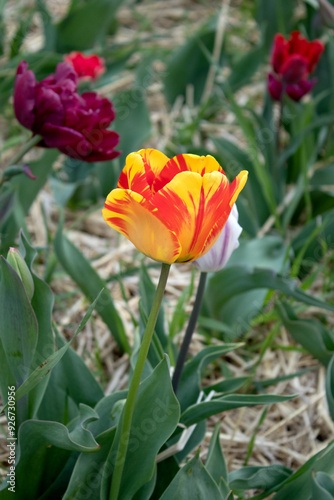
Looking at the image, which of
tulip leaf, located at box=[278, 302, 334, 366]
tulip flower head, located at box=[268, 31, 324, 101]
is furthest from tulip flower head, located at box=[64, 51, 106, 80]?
tulip leaf, located at box=[278, 302, 334, 366]

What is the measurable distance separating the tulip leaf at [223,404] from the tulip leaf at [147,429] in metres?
0.10

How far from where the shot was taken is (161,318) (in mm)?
938

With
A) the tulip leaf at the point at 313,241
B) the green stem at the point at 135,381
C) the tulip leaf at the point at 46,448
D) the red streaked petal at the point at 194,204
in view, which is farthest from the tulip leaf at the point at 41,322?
the tulip leaf at the point at 313,241

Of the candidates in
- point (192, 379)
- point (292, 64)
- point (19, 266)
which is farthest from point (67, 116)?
point (292, 64)

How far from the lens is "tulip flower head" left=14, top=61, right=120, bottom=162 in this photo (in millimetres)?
A: 875

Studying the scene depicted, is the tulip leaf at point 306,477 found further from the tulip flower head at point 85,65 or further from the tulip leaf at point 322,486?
the tulip flower head at point 85,65

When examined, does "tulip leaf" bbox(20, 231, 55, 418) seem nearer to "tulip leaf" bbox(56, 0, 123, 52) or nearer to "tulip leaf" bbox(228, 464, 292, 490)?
"tulip leaf" bbox(228, 464, 292, 490)

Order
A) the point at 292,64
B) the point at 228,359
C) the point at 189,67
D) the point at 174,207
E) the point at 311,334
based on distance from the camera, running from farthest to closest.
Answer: the point at 189,67 → the point at 292,64 → the point at 228,359 → the point at 311,334 → the point at 174,207

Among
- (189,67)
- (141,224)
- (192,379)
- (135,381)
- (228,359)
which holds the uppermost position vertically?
(141,224)

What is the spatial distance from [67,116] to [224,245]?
0.34m

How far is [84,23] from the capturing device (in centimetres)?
186

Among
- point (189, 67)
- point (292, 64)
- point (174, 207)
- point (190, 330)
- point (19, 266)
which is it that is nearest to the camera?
point (174, 207)

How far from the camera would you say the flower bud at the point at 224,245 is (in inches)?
26.9

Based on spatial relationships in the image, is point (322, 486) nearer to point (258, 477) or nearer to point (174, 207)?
point (258, 477)
